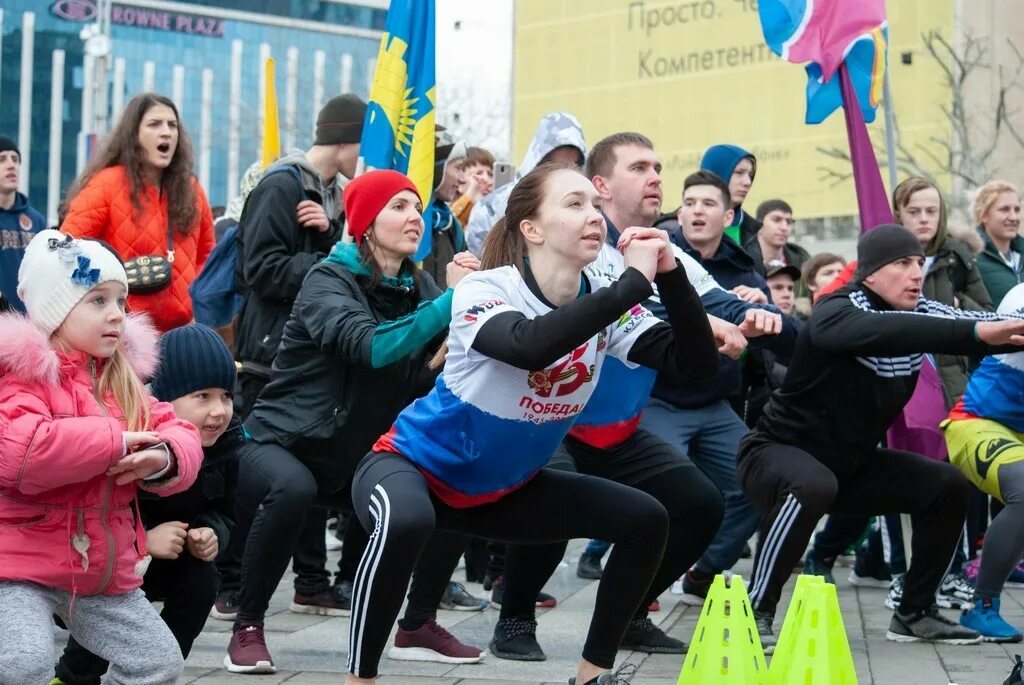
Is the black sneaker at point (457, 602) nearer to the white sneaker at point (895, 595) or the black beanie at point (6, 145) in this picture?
the white sneaker at point (895, 595)

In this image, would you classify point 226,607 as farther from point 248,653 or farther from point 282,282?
point 282,282

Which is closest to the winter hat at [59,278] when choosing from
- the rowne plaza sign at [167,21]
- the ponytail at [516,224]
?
the ponytail at [516,224]

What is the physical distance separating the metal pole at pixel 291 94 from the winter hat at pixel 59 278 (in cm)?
4540

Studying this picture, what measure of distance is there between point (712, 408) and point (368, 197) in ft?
8.30

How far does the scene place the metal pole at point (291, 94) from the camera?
67938mm

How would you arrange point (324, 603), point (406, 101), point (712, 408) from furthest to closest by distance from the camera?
point (406, 101)
point (712, 408)
point (324, 603)

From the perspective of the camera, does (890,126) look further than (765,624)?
Yes

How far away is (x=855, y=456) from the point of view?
278 inches

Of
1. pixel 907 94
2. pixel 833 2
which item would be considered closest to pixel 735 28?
pixel 907 94

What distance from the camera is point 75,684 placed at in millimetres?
5359

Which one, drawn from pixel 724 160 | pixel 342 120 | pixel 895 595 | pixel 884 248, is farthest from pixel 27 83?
pixel 884 248

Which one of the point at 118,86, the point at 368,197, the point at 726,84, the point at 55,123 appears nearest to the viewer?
the point at 368,197

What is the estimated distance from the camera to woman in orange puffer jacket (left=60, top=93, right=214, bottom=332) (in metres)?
7.79

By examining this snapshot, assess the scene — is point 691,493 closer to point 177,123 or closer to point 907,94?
point 177,123
